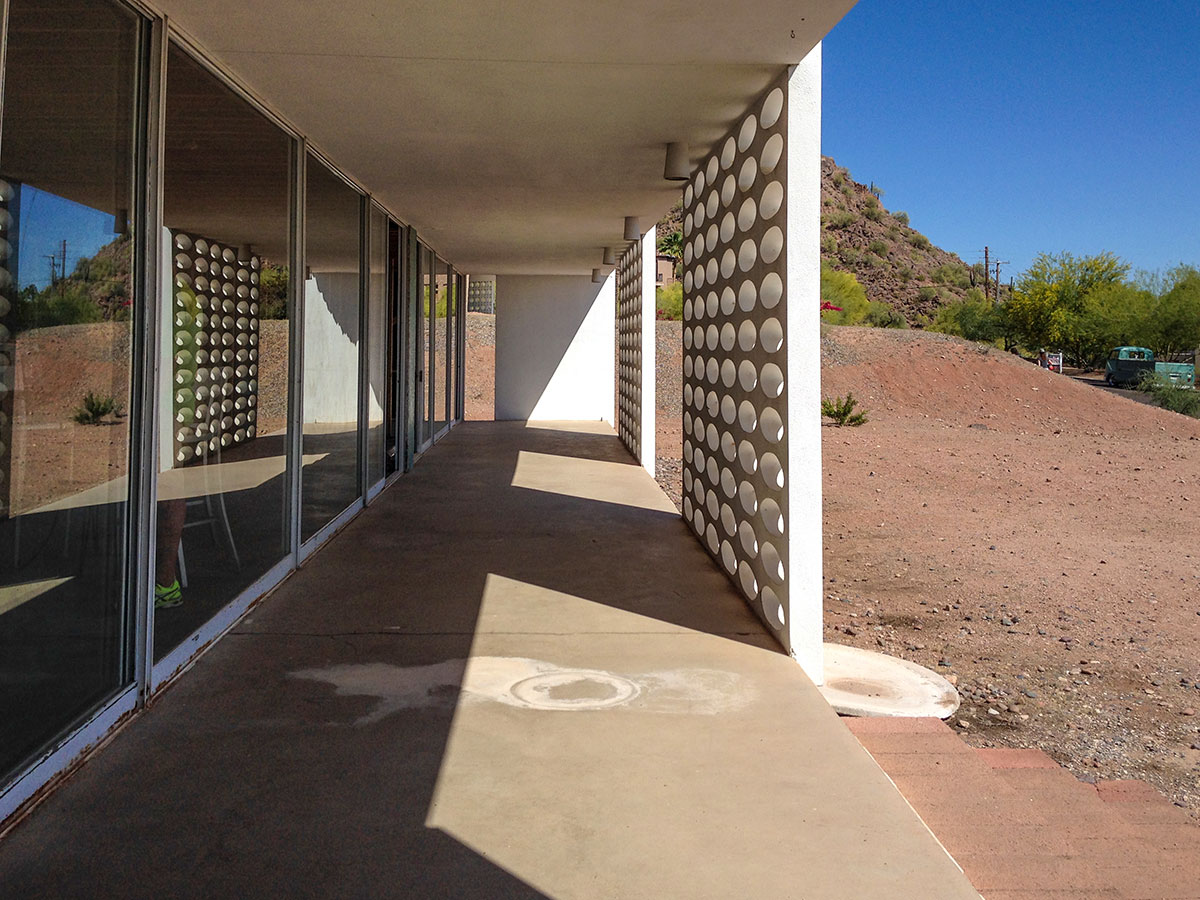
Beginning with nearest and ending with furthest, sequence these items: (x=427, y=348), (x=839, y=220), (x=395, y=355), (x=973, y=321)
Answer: (x=395, y=355)
(x=427, y=348)
(x=973, y=321)
(x=839, y=220)

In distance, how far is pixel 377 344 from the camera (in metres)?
7.38

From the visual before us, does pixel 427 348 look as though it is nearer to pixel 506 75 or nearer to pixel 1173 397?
pixel 506 75

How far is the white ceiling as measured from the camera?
11.2 ft

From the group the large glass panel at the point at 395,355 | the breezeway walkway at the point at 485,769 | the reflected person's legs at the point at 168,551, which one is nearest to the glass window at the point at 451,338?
the large glass panel at the point at 395,355

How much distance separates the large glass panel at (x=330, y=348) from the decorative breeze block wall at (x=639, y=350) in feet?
12.8

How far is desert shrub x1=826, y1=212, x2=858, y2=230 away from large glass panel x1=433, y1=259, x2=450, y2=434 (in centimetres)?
5670

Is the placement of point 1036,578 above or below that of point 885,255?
below

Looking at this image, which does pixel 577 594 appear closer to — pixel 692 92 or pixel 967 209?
pixel 692 92

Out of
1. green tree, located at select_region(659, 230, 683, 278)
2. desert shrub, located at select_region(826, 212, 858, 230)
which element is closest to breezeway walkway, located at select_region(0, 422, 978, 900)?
green tree, located at select_region(659, 230, 683, 278)

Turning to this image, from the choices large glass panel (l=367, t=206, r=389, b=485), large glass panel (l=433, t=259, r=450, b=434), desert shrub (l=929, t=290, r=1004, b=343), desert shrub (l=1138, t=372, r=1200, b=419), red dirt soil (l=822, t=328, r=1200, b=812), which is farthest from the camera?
desert shrub (l=929, t=290, r=1004, b=343)

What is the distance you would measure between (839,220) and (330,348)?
64.6 meters

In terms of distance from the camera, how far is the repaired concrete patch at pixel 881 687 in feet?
13.5

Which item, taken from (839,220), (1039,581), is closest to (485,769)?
(1039,581)

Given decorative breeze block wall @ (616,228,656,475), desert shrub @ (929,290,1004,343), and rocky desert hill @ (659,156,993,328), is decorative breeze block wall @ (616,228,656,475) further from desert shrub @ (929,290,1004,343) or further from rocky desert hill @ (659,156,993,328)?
rocky desert hill @ (659,156,993,328)
